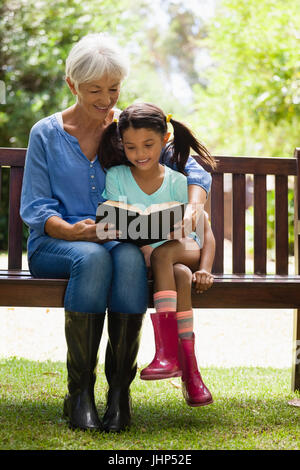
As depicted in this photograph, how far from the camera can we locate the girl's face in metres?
2.42

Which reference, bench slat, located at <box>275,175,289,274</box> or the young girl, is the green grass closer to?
the young girl

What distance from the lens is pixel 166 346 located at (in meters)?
2.25

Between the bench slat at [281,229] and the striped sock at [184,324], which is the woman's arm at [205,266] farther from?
the bench slat at [281,229]

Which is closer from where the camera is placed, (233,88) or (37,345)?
(37,345)

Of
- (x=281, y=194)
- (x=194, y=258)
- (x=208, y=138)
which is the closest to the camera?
(x=194, y=258)

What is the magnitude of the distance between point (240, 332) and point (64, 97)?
5391 millimetres

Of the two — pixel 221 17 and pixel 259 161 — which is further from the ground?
pixel 221 17

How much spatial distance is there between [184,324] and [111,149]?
0.80m

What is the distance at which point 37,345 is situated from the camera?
171 inches

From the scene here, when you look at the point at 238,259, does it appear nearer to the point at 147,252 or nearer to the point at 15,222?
the point at 147,252
